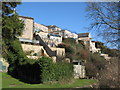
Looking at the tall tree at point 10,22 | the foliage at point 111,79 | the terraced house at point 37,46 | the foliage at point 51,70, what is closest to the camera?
the foliage at point 111,79

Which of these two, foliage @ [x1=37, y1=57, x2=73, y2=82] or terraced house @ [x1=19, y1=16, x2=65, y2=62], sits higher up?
terraced house @ [x1=19, y1=16, x2=65, y2=62]

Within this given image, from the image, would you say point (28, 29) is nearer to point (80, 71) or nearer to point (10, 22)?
point (80, 71)

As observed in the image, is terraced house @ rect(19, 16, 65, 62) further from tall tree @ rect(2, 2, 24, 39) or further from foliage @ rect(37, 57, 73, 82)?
tall tree @ rect(2, 2, 24, 39)

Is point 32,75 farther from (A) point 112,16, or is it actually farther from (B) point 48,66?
(A) point 112,16

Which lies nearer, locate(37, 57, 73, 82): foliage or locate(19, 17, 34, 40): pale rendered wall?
locate(37, 57, 73, 82): foliage

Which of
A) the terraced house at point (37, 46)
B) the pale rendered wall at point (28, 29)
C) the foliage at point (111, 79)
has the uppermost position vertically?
the pale rendered wall at point (28, 29)

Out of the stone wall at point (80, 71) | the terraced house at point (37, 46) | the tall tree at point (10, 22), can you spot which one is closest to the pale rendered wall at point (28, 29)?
the terraced house at point (37, 46)

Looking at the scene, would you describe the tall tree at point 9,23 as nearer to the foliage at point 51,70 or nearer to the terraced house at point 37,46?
the foliage at point 51,70

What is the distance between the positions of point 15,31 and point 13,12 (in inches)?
82.2

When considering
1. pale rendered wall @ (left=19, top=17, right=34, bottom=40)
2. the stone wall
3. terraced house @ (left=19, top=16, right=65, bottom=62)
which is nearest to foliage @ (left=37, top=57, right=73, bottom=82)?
the stone wall

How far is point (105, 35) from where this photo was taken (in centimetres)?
1097

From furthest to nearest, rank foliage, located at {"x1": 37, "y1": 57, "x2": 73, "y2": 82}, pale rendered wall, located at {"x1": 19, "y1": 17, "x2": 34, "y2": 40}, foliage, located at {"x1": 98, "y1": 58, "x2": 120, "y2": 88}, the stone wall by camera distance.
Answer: pale rendered wall, located at {"x1": 19, "y1": 17, "x2": 34, "y2": 40}, the stone wall, foliage, located at {"x1": 37, "y1": 57, "x2": 73, "y2": 82}, foliage, located at {"x1": 98, "y1": 58, "x2": 120, "y2": 88}

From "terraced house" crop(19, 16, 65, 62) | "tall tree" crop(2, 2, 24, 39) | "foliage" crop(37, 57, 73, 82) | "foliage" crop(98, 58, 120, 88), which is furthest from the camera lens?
"terraced house" crop(19, 16, 65, 62)

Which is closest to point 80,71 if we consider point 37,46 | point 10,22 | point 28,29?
point 10,22
